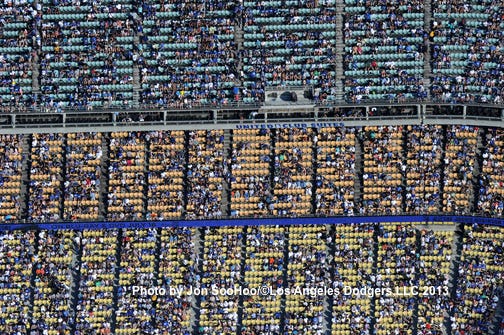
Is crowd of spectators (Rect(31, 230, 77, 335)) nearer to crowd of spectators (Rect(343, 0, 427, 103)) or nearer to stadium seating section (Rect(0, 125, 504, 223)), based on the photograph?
stadium seating section (Rect(0, 125, 504, 223))

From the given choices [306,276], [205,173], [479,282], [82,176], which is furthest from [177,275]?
[479,282]

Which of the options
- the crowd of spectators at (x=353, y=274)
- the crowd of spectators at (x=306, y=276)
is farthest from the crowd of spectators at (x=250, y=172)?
the crowd of spectators at (x=353, y=274)

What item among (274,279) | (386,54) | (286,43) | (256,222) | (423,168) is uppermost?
(286,43)

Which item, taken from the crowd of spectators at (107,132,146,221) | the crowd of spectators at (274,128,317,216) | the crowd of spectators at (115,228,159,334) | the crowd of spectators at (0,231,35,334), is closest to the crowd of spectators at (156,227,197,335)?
the crowd of spectators at (115,228,159,334)

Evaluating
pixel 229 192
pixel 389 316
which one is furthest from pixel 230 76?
pixel 389 316

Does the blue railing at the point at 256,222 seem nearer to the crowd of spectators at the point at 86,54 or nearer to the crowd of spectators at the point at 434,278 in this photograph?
the crowd of spectators at the point at 434,278

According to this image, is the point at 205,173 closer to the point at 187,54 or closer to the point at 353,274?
the point at 187,54
